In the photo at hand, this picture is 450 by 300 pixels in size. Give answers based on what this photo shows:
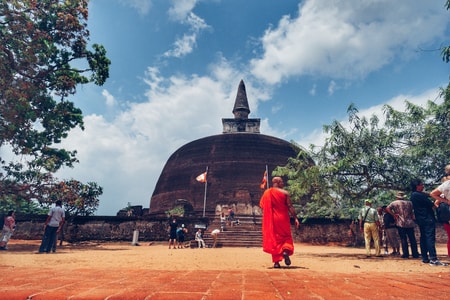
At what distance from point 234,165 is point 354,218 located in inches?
612

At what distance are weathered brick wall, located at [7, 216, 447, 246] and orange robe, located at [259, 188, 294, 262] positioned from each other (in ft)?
34.8

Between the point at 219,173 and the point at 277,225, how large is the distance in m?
23.1

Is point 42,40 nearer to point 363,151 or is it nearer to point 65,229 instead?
point 65,229

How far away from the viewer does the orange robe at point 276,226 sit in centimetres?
496

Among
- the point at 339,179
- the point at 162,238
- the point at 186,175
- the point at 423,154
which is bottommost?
the point at 162,238

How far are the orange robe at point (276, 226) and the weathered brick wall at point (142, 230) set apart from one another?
1059 centimetres

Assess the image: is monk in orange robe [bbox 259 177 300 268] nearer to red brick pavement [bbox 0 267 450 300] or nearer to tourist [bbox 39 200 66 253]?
red brick pavement [bbox 0 267 450 300]

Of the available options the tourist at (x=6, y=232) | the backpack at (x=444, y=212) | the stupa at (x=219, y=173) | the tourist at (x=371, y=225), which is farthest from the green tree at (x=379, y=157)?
the stupa at (x=219, y=173)

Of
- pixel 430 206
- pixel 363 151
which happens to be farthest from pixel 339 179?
pixel 430 206

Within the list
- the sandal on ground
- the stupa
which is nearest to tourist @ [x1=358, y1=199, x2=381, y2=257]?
the sandal on ground

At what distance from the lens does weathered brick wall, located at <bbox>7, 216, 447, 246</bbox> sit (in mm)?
14906

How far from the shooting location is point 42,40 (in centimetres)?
1025

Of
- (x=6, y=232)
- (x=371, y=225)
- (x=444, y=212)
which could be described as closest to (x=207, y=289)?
(x=444, y=212)

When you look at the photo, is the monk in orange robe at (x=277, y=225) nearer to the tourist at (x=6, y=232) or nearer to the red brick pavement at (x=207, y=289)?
the red brick pavement at (x=207, y=289)
